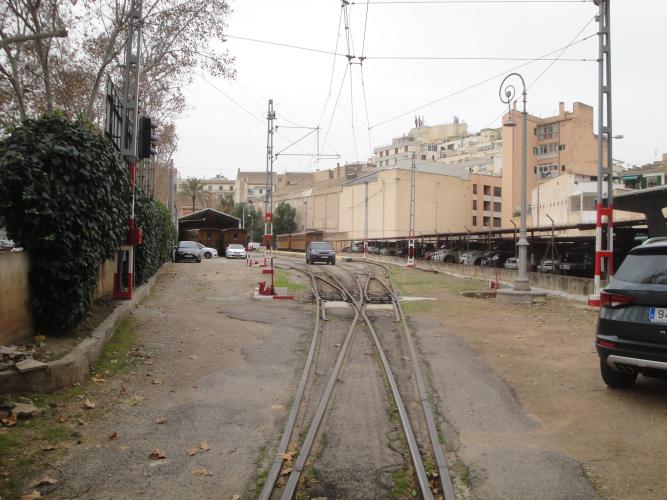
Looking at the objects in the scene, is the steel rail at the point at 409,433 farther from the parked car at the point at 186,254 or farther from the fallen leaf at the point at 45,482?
the parked car at the point at 186,254

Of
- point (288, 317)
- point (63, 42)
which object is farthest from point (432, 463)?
point (63, 42)

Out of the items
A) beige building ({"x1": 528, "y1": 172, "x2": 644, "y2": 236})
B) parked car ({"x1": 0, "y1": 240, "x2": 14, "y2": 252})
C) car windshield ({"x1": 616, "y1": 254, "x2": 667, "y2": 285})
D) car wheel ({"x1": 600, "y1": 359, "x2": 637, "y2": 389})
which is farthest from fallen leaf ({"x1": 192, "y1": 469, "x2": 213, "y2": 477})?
beige building ({"x1": 528, "y1": 172, "x2": 644, "y2": 236})

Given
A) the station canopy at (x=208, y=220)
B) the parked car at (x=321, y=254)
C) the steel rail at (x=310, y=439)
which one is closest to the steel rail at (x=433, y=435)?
the steel rail at (x=310, y=439)

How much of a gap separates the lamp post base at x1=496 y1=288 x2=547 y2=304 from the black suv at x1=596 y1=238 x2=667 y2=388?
938 centimetres

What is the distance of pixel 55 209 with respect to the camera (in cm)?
702

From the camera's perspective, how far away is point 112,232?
343 inches

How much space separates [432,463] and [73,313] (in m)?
5.18

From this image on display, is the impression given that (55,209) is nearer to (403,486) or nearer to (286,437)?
(286,437)

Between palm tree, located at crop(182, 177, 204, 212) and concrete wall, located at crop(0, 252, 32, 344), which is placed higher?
palm tree, located at crop(182, 177, 204, 212)

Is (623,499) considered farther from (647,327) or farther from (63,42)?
(63,42)

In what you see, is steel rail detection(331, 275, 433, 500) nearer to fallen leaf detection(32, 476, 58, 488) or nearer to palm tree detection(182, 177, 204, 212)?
fallen leaf detection(32, 476, 58, 488)

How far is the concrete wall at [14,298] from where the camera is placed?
6.26 metres

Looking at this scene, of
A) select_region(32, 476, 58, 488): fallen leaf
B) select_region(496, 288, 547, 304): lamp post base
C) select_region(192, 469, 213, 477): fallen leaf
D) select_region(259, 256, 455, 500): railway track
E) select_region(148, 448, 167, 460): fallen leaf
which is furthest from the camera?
select_region(496, 288, 547, 304): lamp post base

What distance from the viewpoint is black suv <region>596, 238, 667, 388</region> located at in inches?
221
